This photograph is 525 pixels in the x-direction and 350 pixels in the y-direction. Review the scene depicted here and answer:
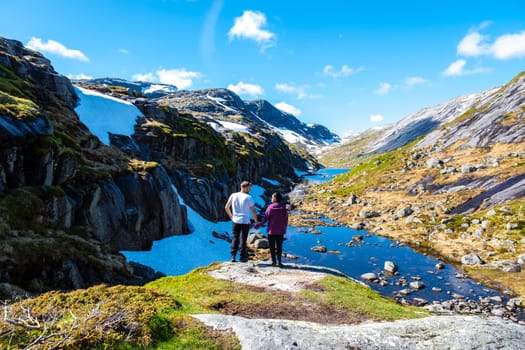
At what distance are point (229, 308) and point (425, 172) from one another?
84.4 meters

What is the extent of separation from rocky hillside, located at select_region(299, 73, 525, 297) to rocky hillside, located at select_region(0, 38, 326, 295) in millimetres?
36404

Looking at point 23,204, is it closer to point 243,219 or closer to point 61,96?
point 243,219

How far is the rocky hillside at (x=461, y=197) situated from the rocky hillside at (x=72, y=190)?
36.4 meters

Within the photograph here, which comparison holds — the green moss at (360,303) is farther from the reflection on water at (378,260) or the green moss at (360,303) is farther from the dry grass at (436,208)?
the dry grass at (436,208)

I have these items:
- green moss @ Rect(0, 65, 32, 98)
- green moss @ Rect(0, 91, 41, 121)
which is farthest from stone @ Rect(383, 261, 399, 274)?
green moss @ Rect(0, 65, 32, 98)

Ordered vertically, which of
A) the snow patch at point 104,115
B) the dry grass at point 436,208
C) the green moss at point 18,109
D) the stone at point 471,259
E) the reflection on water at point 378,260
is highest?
the snow patch at point 104,115

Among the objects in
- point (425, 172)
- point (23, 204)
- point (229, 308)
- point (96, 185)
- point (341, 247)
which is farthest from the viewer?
point (425, 172)

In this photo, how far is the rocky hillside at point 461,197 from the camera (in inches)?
1645

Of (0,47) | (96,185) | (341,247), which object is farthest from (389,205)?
(0,47)

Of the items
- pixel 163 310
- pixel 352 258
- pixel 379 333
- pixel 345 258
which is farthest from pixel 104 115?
pixel 379 333

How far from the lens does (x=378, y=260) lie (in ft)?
148

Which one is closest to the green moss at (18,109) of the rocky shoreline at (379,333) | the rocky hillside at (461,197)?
the rocky shoreline at (379,333)

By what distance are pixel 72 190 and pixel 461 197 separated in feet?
215

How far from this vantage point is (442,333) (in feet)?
32.0
